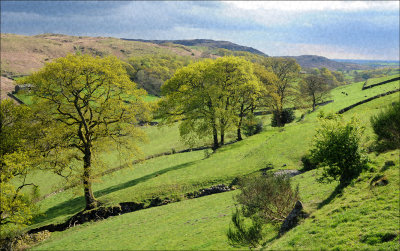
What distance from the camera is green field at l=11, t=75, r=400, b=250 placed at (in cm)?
1228

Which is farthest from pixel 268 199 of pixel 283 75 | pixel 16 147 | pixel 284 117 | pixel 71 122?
pixel 283 75

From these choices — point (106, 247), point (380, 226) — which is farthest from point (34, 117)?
point (380, 226)

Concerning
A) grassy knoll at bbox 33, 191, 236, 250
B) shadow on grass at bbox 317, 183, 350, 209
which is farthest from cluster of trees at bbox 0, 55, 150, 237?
shadow on grass at bbox 317, 183, 350, 209

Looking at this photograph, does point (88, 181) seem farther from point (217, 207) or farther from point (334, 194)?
point (334, 194)

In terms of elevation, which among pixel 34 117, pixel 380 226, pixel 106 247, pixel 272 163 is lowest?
pixel 106 247

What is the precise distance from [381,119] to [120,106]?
30.3 meters

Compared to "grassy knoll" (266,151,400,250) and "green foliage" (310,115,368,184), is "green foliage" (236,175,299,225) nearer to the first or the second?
"grassy knoll" (266,151,400,250)

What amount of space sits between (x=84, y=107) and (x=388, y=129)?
1363 inches

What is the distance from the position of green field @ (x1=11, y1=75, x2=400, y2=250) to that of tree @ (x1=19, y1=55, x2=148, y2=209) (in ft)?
13.3

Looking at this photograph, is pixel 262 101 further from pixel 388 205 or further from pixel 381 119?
pixel 388 205

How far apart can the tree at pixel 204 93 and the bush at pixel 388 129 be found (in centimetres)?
2374

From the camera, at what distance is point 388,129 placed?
73.8 feet

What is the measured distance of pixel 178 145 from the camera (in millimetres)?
59500

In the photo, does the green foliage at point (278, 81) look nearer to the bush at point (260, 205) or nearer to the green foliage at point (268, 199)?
the green foliage at point (268, 199)
